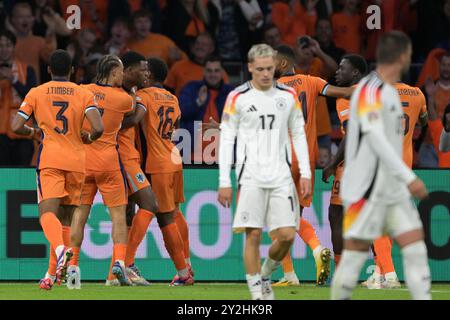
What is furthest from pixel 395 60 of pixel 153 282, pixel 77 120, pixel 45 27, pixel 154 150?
pixel 45 27

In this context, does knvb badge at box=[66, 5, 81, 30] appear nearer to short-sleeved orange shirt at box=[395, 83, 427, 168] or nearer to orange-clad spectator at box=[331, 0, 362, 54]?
orange-clad spectator at box=[331, 0, 362, 54]

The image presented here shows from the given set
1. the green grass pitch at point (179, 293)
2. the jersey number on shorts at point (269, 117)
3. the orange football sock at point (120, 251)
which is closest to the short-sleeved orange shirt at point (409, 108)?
the green grass pitch at point (179, 293)

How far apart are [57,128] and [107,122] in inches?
39.5

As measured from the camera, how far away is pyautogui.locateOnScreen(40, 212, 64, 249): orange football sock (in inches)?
509

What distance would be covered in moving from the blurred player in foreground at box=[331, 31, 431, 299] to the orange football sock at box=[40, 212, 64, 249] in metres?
4.25

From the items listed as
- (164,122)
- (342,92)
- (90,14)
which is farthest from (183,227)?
(90,14)

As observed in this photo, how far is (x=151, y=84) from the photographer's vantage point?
15320 millimetres

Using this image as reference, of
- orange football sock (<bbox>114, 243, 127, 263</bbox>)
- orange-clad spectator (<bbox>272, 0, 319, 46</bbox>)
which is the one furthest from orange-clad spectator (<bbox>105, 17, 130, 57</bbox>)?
orange football sock (<bbox>114, 243, 127, 263</bbox>)

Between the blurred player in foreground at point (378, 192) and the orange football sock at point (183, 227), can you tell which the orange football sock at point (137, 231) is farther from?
the blurred player in foreground at point (378, 192)

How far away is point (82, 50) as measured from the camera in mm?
18703

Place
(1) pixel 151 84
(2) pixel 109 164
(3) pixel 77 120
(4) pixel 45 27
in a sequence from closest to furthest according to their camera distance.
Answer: (3) pixel 77 120 → (2) pixel 109 164 → (1) pixel 151 84 → (4) pixel 45 27

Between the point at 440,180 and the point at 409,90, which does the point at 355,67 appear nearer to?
the point at 409,90

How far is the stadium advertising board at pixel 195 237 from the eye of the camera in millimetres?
15477

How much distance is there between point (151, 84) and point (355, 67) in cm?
251
